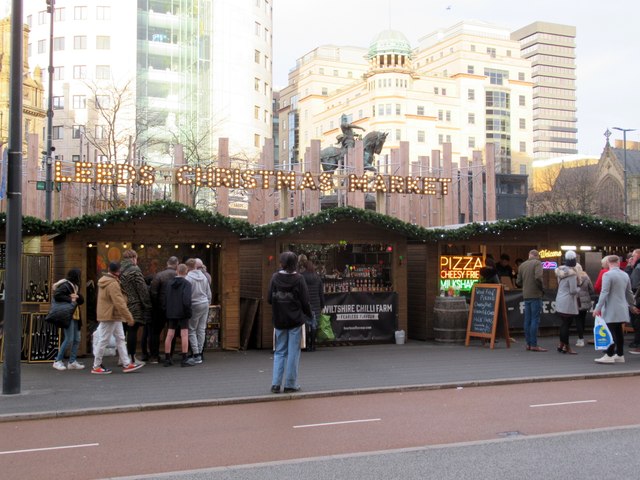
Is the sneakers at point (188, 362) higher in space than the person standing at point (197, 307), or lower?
lower

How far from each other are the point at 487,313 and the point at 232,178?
7377mm

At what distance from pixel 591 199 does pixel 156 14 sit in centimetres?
4360

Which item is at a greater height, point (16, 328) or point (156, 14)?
point (156, 14)

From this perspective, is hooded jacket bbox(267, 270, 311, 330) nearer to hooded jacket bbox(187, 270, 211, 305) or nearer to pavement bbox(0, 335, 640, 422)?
pavement bbox(0, 335, 640, 422)

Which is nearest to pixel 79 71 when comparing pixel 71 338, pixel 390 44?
pixel 390 44

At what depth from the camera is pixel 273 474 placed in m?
6.48

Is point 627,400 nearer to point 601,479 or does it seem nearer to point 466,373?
point 466,373

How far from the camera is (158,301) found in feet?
45.2

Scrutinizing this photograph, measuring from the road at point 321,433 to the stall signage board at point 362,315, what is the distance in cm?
574

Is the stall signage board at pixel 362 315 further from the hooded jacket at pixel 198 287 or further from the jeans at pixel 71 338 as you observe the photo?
the jeans at pixel 71 338

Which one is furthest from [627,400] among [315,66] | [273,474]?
[315,66]

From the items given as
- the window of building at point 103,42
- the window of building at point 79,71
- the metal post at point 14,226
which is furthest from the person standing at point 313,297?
the window of building at point 79,71

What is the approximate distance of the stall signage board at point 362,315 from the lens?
16.5 meters

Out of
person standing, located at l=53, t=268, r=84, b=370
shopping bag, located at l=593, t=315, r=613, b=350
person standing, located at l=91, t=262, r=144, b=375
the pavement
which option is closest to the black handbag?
person standing, located at l=53, t=268, r=84, b=370
